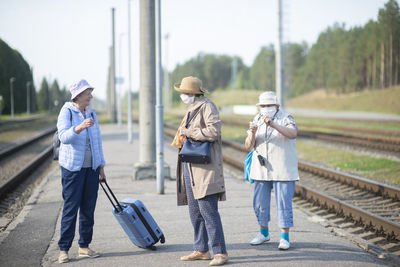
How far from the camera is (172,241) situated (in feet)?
20.2

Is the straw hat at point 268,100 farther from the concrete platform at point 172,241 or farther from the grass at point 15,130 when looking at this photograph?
the grass at point 15,130

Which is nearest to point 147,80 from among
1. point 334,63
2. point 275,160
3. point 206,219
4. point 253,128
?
point 253,128

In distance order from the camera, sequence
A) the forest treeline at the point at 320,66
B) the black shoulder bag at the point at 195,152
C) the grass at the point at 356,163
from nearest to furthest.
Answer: the black shoulder bag at the point at 195,152 → the grass at the point at 356,163 → the forest treeline at the point at 320,66

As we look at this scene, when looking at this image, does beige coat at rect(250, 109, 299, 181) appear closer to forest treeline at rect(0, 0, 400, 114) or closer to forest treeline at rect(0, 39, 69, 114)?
forest treeline at rect(0, 0, 400, 114)

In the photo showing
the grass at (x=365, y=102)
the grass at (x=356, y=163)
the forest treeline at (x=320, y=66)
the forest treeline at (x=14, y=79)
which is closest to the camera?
the grass at (x=356, y=163)

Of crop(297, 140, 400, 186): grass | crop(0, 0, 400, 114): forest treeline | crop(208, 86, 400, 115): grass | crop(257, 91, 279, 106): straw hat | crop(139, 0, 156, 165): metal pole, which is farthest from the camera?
crop(0, 0, 400, 114): forest treeline

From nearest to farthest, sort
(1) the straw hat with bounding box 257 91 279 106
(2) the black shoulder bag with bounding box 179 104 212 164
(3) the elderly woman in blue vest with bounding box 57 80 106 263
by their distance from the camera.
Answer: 1. (2) the black shoulder bag with bounding box 179 104 212 164
2. (3) the elderly woman in blue vest with bounding box 57 80 106 263
3. (1) the straw hat with bounding box 257 91 279 106

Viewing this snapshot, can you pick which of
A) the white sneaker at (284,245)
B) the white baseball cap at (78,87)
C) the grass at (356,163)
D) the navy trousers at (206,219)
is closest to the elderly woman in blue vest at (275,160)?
the white sneaker at (284,245)

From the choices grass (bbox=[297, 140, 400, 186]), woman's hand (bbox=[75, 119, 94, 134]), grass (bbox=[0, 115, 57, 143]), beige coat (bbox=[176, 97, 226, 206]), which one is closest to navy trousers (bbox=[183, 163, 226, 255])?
beige coat (bbox=[176, 97, 226, 206])

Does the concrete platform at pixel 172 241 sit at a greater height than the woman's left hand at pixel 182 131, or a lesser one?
lesser

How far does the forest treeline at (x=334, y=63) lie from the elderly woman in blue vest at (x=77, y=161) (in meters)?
1.65

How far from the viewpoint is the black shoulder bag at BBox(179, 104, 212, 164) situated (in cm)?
488

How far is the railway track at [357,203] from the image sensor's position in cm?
664

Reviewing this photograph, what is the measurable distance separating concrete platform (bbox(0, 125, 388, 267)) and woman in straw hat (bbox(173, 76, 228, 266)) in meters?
0.46
